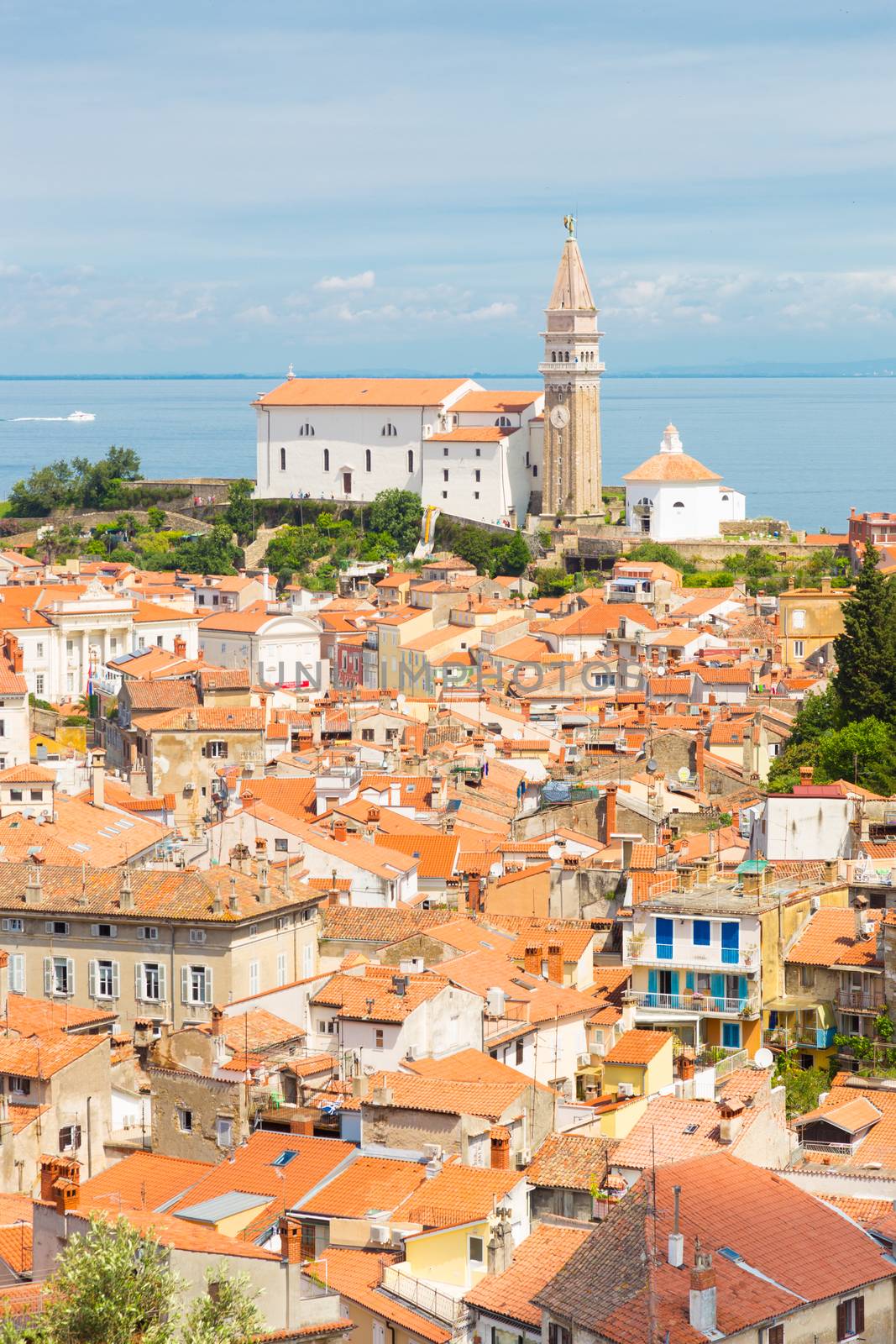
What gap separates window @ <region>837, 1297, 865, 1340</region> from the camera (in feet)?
41.1

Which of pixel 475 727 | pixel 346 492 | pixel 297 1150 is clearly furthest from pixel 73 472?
pixel 297 1150

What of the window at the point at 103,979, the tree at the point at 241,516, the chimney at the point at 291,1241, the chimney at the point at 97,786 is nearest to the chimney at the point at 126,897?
the window at the point at 103,979

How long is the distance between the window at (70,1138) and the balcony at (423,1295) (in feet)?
13.5

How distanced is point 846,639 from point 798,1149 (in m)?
22.8

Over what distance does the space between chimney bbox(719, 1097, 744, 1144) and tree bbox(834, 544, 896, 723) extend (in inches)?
826

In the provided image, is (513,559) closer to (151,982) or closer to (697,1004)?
(151,982)

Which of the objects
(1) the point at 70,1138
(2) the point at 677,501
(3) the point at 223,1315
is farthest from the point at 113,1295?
(2) the point at 677,501

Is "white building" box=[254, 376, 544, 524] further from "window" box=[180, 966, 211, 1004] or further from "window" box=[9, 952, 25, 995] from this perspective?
"window" box=[180, 966, 211, 1004]

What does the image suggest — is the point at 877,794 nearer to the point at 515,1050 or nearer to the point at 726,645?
the point at 515,1050

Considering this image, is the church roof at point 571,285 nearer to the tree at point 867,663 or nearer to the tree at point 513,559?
the tree at point 513,559

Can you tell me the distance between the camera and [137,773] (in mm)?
37219

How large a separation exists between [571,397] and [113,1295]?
69.1 m

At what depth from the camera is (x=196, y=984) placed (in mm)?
21094

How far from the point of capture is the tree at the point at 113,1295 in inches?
450
